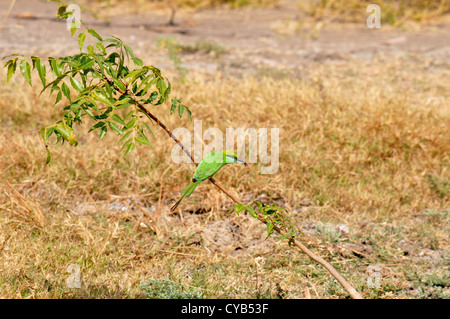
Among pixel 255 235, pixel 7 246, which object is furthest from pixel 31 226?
pixel 255 235

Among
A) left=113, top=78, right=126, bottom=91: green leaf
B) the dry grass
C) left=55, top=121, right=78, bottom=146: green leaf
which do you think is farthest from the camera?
the dry grass

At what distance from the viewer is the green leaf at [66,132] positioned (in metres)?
1.53

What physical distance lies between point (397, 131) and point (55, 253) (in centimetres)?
263

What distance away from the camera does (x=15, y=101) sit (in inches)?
164

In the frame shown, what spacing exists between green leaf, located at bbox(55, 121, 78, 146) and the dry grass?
21.5 inches

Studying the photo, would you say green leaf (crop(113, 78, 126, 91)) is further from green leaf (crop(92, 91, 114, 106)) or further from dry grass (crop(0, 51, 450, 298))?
dry grass (crop(0, 51, 450, 298))

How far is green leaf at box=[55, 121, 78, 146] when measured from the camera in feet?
5.03

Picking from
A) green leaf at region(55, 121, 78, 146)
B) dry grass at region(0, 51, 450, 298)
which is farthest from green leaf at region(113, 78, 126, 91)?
dry grass at region(0, 51, 450, 298)

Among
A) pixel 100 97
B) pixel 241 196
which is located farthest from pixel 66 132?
pixel 241 196

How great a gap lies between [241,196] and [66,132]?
5.80ft

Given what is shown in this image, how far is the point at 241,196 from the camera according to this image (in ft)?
10.4

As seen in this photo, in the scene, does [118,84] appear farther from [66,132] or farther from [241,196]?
[241,196]

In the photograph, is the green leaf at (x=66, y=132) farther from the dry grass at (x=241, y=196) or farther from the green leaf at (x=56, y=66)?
the dry grass at (x=241, y=196)

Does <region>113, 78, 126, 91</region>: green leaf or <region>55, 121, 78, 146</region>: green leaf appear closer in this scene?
<region>55, 121, 78, 146</region>: green leaf
